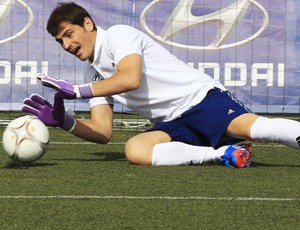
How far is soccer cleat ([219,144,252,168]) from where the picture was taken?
6.56m

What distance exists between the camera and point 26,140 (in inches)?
259

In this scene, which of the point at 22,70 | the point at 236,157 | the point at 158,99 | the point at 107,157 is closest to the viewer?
the point at 236,157

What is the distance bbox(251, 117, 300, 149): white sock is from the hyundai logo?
5194 mm

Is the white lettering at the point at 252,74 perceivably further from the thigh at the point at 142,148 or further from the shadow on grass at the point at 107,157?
the thigh at the point at 142,148

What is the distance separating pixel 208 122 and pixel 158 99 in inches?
15.4

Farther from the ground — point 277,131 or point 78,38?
point 78,38

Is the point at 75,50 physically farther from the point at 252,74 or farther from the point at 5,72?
the point at 252,74

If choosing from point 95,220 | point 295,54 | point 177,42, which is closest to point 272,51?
point 295,54

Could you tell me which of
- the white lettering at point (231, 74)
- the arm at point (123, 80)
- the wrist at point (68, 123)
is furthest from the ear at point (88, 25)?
the white lettering at point (231, 74)

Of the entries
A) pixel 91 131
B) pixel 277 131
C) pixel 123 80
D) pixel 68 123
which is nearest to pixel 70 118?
pixel 68 123

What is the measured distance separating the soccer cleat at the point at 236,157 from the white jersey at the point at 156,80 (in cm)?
45

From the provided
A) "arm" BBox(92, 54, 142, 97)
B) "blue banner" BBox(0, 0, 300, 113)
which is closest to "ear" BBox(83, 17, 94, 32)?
"arm" BBox(92, 54, 142, 97)

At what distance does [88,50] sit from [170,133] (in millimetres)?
806

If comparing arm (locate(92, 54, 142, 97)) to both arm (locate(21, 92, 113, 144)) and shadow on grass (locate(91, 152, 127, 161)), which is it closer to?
arm (locate(21, 92, 113, 144))
